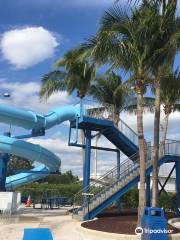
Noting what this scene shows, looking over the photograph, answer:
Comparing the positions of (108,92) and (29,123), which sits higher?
(108,92)

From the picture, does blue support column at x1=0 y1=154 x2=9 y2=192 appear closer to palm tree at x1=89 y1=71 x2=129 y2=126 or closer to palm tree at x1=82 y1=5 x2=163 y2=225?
palm tree at x1=89 y1=71 x2=129 y2=126

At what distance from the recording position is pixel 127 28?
17.0 m

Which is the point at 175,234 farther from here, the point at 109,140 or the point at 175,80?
the point at 109,140

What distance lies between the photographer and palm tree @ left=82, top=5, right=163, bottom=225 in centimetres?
1692

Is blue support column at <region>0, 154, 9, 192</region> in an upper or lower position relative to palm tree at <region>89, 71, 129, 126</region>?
lower

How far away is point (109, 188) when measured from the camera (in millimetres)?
23438

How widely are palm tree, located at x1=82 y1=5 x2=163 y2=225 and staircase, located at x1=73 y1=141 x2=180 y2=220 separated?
6.15 m

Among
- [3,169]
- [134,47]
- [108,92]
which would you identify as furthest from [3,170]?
[134,47]

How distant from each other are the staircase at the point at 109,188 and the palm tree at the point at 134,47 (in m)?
6.15

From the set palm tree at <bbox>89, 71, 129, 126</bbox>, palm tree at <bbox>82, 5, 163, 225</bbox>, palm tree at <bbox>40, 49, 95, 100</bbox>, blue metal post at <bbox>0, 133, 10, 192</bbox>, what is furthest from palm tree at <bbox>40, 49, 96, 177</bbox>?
palm tree at <bbox>82, 5, 163, 225</bbox>

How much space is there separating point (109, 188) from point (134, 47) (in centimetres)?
975

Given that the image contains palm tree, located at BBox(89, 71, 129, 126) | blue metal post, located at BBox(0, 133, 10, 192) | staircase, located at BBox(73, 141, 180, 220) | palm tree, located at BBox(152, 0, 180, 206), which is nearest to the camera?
palm tree, located at BBox(152, 0, 180, 206)

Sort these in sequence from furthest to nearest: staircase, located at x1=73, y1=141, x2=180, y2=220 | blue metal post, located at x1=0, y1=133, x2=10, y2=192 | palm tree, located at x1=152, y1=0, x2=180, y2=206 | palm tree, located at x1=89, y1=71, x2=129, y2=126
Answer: palm tree, located at x1=89, y1=71, x2=129, y2=126 → blue metal post, located at x1=0, y1=133, x2=10, y2=192 → staircase, located at x1=73, y1=141, x2=180, y2=220 → palm tree, located at x1=152, y1=0, x2=180, y2=206

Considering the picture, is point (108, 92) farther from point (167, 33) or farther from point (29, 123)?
point (167, 33)
